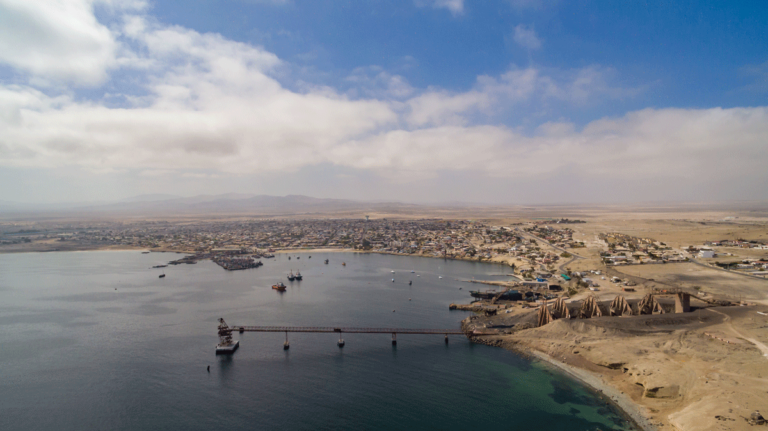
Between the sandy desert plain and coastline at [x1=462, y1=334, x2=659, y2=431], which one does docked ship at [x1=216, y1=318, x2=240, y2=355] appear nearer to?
coastline at [x1=462, y1=334, x2=659, y2=431]

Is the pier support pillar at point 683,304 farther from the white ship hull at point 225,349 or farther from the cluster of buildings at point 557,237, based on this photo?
the cluster of buildings at point 557,237

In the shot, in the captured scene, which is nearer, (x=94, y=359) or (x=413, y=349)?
(x=94, y=359)

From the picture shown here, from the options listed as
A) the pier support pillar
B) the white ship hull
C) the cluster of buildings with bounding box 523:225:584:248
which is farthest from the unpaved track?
the cluster of buildings with bounding box 523:225:584:248

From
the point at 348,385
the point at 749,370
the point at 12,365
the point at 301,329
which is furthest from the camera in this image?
the point at 301,329

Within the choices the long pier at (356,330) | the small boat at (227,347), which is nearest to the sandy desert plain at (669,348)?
the long pier at (356,330)

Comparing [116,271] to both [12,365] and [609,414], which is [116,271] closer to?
[12,365]

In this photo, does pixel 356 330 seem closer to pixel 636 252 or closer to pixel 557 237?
pixel 636 252

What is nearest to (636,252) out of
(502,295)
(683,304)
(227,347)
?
(502,295)

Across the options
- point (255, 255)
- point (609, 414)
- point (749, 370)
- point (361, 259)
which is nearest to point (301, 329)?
point (609, 414)
